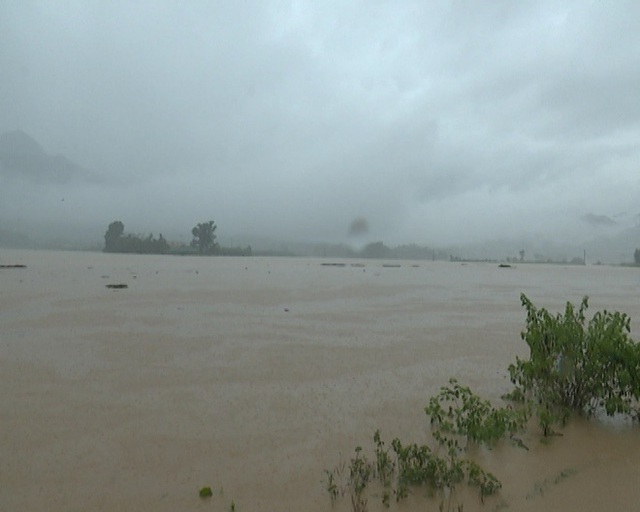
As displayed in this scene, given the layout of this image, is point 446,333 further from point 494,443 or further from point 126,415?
point 126,415

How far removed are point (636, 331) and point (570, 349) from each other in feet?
37.0

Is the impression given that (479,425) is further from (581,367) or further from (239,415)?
(239,415)

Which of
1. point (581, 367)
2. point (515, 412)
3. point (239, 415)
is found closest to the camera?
point (515, 412)

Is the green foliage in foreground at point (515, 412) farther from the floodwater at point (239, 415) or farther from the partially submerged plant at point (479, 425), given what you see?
the floodwater at point (239, 415)

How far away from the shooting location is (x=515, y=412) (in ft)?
20.2

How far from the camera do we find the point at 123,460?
5.36 m

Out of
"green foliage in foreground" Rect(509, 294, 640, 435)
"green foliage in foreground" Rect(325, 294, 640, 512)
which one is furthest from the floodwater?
"green foliage in foreground" Rect(509, 294, 640, 435)

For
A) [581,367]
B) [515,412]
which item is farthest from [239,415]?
[581,367]

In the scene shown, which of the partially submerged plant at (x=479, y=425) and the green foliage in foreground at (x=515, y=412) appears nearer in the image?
the green foliage in foreground at (x=515, y=412)

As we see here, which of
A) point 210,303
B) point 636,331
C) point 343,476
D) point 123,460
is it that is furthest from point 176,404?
point 636,331

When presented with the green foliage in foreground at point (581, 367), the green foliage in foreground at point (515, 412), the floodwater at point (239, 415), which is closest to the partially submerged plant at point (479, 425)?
the green foliage in foreground at point (515, 412)

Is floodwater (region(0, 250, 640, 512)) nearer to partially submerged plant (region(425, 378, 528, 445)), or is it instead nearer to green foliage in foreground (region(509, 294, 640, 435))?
partially submerged plant (region(425, 378, 528, 445))

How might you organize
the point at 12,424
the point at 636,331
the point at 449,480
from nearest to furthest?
the point at 449,480 < the point at 12,424 < the point at 636,331

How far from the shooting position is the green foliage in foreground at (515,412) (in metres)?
4.79
